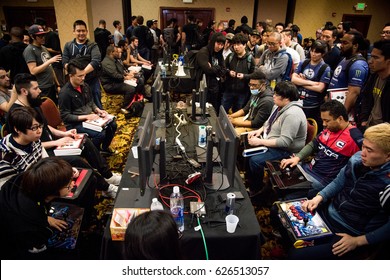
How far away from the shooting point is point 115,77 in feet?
15.7

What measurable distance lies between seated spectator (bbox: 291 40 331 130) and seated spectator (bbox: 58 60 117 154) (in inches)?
101

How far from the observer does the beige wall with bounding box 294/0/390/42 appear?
9.80m

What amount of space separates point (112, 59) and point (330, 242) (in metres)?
4.31

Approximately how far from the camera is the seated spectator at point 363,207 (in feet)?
5.55

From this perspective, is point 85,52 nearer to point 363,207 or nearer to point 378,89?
point 378,89

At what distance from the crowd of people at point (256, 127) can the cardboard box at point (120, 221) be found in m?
0.39

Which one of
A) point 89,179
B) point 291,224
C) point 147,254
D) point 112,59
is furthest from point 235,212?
point 112,59

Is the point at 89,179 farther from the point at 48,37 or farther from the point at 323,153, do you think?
the point at 48,37

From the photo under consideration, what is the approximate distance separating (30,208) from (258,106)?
2.53 m

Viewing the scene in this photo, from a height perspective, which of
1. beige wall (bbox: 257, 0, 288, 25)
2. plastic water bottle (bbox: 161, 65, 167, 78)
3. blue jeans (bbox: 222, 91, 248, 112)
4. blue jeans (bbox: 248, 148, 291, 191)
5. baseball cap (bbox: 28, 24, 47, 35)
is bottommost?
blue jeans (bbox: 248, 148, 291, 191)

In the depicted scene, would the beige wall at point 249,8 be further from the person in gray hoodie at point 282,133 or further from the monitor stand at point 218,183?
the monitor stand at point 218,183

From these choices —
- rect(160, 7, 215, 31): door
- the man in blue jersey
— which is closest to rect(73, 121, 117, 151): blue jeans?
the man in blue jersey

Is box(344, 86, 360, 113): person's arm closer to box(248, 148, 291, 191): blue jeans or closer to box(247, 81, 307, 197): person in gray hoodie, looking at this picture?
box(247, 81, 307, 197): person in gray hoodie

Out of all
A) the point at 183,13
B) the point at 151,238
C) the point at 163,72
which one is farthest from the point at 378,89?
the point at 183,13
